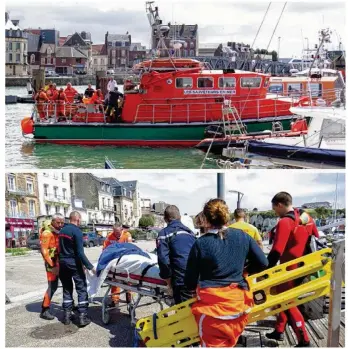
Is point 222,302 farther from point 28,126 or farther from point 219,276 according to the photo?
point 28,126

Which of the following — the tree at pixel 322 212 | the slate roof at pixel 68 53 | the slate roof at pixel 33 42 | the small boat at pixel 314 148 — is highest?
the slate roof at pixel 33 42

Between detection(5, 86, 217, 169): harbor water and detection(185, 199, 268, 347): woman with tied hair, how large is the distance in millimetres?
10516

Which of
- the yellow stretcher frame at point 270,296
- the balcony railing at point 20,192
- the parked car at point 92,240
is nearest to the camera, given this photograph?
the yellow stretcher frame at point 270,296

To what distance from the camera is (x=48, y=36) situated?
99.7 metres

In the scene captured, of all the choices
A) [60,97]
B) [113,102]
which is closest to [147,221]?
[113,102]

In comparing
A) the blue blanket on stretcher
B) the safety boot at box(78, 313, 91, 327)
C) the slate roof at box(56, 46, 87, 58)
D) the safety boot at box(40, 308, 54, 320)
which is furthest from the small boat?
the slate roof at box(56, 46, 87, 58)

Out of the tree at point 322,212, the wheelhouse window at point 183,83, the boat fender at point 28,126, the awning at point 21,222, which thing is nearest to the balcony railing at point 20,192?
the awning at point 21,222

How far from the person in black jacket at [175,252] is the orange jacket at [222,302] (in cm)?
72

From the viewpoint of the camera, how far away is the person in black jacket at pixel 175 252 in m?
4.50

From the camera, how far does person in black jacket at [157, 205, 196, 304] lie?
4.50 meters

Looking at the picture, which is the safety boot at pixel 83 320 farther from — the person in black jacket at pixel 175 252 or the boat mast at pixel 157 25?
the boat mast at pixel 157 25

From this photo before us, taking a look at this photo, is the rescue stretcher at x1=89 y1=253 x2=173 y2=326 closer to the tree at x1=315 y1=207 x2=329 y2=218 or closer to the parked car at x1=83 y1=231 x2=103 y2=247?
the tree at x1=315 y1=207 x2=329 y2=218

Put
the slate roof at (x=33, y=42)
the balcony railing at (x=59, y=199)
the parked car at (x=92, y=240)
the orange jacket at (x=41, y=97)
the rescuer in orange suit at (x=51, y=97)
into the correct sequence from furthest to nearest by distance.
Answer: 1. the slate roof at (x=33, y=42)
2. the rescuer in orange suit at (x=51, y=97)
3. the orange jacket at (x=41, y=97)
4. the parked car at (x=92, y=240)
5. the balcony railing at (x=59, y=199)

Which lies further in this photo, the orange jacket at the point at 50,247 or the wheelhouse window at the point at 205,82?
the wheelhouse window at the point at 205,82
